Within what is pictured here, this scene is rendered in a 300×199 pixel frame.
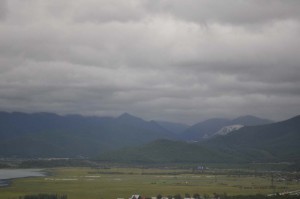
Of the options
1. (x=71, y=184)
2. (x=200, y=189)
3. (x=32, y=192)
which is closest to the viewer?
(x=32, y=192)

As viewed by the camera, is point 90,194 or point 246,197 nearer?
point 246,197

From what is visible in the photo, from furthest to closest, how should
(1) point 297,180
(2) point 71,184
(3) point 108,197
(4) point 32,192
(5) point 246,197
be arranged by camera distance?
(1) point 297,180 < (2) point 71,184 < (4) point 32,192 < (3) point 108,197 < (5) point 246,197

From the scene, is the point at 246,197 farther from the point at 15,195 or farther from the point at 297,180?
the point at 297,180

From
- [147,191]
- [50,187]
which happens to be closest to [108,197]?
[147,191]

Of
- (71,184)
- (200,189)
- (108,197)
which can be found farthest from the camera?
(71,184)

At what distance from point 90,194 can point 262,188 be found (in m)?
44.7

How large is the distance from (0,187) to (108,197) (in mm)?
37245

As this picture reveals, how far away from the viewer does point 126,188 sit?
126 m

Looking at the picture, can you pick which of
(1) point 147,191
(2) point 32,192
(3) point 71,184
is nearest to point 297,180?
(1) point 147,191

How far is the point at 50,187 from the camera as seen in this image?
12794cm

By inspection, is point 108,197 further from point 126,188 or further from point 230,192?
point 230,192

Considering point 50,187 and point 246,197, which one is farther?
point 50,187

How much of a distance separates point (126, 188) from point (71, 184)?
1817cm

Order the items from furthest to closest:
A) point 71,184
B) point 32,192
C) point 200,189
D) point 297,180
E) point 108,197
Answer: point 297,180, point 71,184, point 200,189, point 32,192, point 108,197
